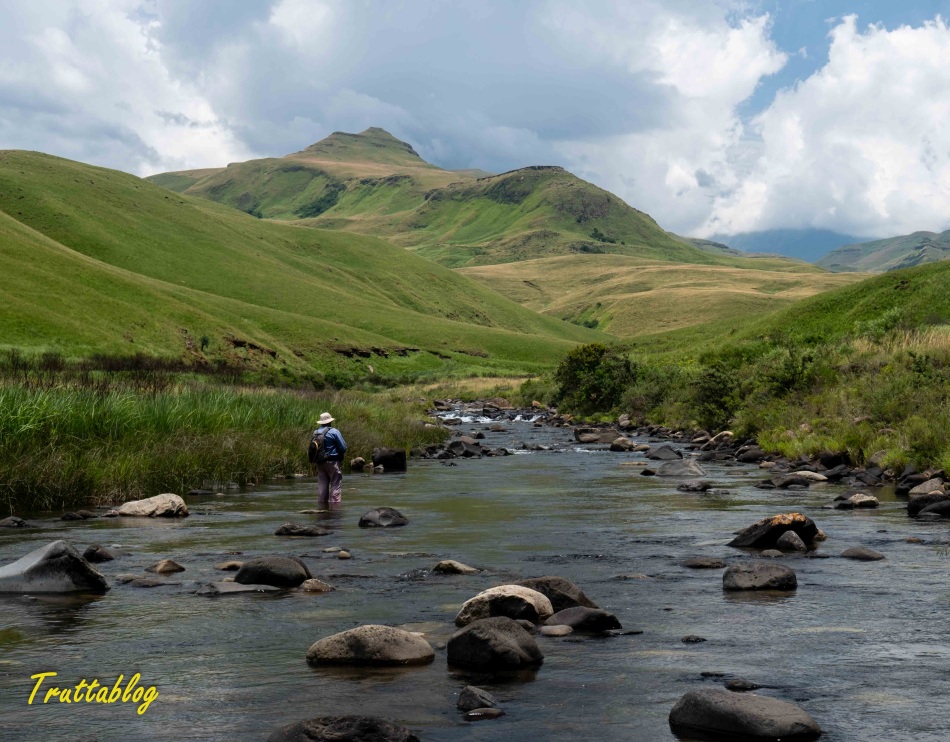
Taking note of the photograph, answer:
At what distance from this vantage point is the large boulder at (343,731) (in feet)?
20.9

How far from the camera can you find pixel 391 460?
1126 inches

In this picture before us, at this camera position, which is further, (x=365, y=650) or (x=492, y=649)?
(x=365, y=650)

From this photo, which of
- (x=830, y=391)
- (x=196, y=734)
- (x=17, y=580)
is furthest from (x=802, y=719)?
(x=830, y=391)

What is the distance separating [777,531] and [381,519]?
6.80m

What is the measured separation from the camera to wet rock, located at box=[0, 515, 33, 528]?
1614 cm

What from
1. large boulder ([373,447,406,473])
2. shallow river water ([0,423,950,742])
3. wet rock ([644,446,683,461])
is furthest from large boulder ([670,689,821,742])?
wet rock ([644,446,683,461])

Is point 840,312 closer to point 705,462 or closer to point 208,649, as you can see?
point 705,462

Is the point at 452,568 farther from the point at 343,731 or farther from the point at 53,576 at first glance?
the point at 343,731

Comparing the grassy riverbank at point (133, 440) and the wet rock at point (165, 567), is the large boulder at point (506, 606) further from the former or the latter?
the grassy riverbank at point (133, 440)

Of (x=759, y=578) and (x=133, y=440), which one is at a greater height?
(x=133, y=440)

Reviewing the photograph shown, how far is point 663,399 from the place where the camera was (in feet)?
156

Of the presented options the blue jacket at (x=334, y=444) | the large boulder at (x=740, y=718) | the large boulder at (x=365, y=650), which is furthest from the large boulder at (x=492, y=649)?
the blue jacket at (x=334, y=444)

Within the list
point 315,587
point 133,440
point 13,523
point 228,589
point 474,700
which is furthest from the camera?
point 133,440
